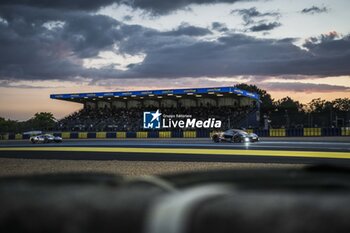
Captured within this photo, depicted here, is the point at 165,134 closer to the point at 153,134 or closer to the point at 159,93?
the point at 153,134

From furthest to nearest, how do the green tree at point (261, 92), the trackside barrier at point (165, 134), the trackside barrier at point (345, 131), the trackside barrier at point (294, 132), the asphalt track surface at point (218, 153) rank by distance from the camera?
the green tree at point (261, 92) < the trackside barrier at point (165, 134) < the trackside barrier at point (294, 132) < the trackside barrier at point (345, 131) < the asphalt track surface at point (218, 153)

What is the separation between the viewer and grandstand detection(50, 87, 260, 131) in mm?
53250

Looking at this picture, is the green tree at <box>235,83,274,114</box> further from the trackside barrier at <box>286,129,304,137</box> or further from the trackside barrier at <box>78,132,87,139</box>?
the trackside barrier at <box>286,129,304,137</box>

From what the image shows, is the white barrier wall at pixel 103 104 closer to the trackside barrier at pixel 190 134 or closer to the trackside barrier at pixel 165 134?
the trackside barrier at pixel 165 134

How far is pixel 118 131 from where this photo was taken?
4772 centimetres

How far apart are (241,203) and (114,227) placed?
495 millimetres

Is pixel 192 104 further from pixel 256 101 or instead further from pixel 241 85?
pixel 241 85

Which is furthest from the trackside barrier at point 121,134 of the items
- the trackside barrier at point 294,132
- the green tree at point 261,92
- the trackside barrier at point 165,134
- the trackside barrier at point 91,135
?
the green tree at point 261,92

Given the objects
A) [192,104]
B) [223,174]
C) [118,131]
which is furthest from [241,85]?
[223,174]

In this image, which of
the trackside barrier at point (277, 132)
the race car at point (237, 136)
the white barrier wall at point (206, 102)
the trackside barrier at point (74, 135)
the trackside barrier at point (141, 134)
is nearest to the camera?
the race car at point (237, 136)

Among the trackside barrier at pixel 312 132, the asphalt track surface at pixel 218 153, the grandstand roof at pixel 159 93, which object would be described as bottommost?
the asphalt track surface at pixel 218 153

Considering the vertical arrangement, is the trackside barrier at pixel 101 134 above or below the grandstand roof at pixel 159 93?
below

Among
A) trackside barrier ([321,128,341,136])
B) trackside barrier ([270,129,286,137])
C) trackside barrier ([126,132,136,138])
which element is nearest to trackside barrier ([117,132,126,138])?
trackside barrier ([126,132,136,138])

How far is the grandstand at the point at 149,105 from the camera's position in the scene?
53250 millimetres
